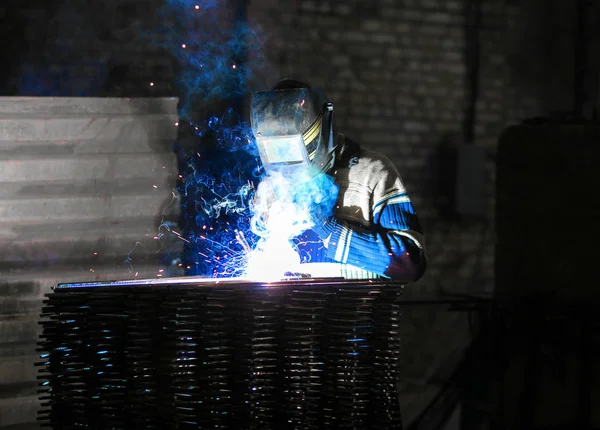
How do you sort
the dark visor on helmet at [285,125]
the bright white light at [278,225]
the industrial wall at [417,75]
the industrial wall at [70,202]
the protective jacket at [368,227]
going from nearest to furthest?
the dark visor on helmet at [285,125], the protective jacket at [368,227], the bright white light at [278,225], the industrial wall at [70,202], the industrial wall at [417,75]

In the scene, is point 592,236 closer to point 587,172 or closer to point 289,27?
point 587,172

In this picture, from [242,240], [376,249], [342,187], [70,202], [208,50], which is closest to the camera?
[376,249]

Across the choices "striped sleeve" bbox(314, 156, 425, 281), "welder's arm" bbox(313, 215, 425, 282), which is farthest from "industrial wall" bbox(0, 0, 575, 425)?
"welder's arm" bbox(313, 215, 425, 282)

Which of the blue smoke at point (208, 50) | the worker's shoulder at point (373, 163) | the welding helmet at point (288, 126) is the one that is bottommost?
the worker's shoulder at point (373, 163)

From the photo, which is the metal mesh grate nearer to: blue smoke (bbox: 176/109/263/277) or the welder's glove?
the welder's glove

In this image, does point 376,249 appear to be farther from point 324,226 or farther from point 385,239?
point 324,226

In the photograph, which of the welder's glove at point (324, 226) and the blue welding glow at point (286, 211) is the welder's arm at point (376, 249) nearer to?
the welder's glove at point (324, 226)

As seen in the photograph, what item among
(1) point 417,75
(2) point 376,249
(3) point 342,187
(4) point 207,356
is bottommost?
(4) point 207,356

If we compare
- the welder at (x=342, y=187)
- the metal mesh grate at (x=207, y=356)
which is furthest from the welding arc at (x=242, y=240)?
the metal mesh grate at (x=207, y=356)

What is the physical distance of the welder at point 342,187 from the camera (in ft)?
8.61

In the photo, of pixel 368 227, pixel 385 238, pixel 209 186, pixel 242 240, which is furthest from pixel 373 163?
pixel 209 186

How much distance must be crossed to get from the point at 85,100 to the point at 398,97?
257cm

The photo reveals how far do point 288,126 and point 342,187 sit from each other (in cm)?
64

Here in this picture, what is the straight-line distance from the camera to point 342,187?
306 cm
